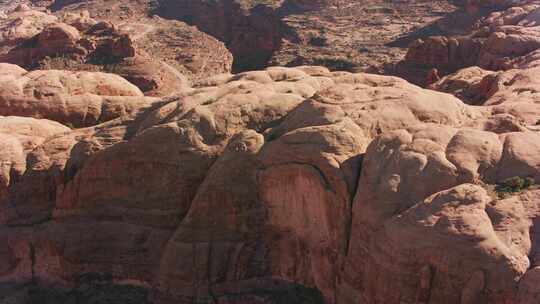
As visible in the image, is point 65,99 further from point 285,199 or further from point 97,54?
point 97,54

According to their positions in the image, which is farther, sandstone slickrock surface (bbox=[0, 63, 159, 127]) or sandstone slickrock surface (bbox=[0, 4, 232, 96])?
sandstone slickrock surface (bbox=[0, 4, 232, 96])

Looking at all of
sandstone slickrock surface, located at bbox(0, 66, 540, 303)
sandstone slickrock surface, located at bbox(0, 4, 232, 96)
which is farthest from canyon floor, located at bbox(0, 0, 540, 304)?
sandstone slickrock surface, located at bbox(0, 4, 232, 96)

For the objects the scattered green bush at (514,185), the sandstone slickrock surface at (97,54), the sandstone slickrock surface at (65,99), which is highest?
the scattered green bush at (514,185)

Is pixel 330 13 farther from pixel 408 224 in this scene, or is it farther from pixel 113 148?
pixel 408 224

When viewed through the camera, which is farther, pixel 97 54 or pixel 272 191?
pixel 97 54

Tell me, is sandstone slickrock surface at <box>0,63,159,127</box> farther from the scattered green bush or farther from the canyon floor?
the scattered green bush

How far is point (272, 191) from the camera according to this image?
68.9 ft

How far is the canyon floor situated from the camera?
644 inches

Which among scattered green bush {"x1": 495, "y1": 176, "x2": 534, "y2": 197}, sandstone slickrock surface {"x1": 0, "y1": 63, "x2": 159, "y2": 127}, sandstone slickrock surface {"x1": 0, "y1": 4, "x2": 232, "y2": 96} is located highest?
scattered green bush {"x1": 495, "y1": 176, "x2": 534, "y2": 197}

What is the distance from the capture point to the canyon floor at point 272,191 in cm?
1636

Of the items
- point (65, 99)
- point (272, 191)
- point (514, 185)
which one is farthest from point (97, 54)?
point (514, 185)

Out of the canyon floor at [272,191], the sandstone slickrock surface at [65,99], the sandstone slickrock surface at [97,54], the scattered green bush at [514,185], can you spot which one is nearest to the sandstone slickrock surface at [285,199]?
the canyon floor at [272,191]

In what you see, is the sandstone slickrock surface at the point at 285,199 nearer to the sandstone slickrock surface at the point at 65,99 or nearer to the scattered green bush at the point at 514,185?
the scattered green bush at the point at 514,185

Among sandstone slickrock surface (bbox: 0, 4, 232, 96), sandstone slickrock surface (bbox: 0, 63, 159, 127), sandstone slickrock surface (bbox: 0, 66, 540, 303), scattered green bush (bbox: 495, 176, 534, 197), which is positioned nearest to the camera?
sandstone slickrock surface (bbox: 0, 66, 540, 303)
